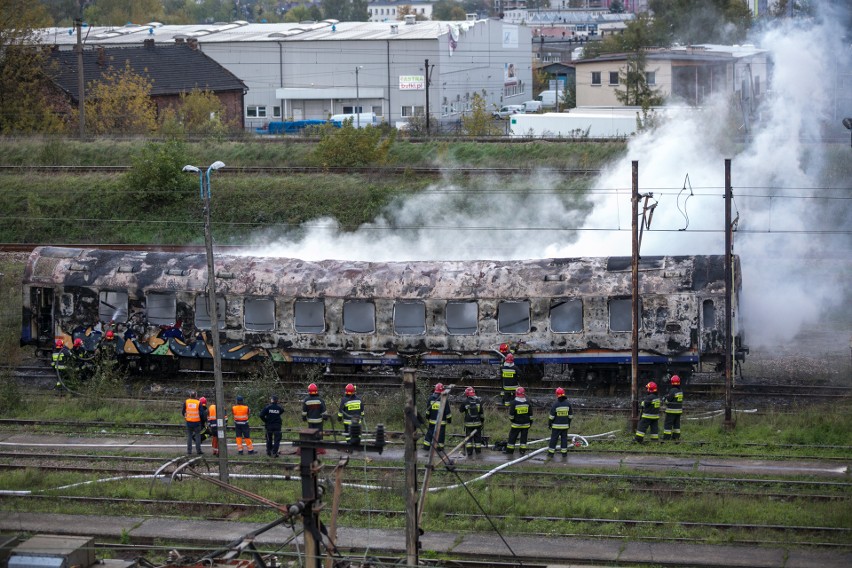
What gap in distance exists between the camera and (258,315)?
24984 mm

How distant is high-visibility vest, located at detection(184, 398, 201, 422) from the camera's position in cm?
1964

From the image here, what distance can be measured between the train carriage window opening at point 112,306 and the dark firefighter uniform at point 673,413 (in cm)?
1388

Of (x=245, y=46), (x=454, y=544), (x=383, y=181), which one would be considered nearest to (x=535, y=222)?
(x=383, y=181)

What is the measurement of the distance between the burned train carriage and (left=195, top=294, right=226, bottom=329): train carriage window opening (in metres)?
0.04

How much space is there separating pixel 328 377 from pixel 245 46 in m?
44.4

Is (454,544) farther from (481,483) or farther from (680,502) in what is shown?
(680,502)

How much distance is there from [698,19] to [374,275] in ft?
154

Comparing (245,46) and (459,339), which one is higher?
(245,46)

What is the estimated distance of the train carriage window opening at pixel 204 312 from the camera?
82.3ft

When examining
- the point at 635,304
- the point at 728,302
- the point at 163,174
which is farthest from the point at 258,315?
the point at 163,174

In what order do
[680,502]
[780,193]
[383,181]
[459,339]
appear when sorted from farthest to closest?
[383,181] → [780,193] → [459,339] → [680,502]

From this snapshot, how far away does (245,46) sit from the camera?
65125 millimetres

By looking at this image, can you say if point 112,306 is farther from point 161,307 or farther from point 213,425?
point 213,425

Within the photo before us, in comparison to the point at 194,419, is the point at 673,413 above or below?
below
